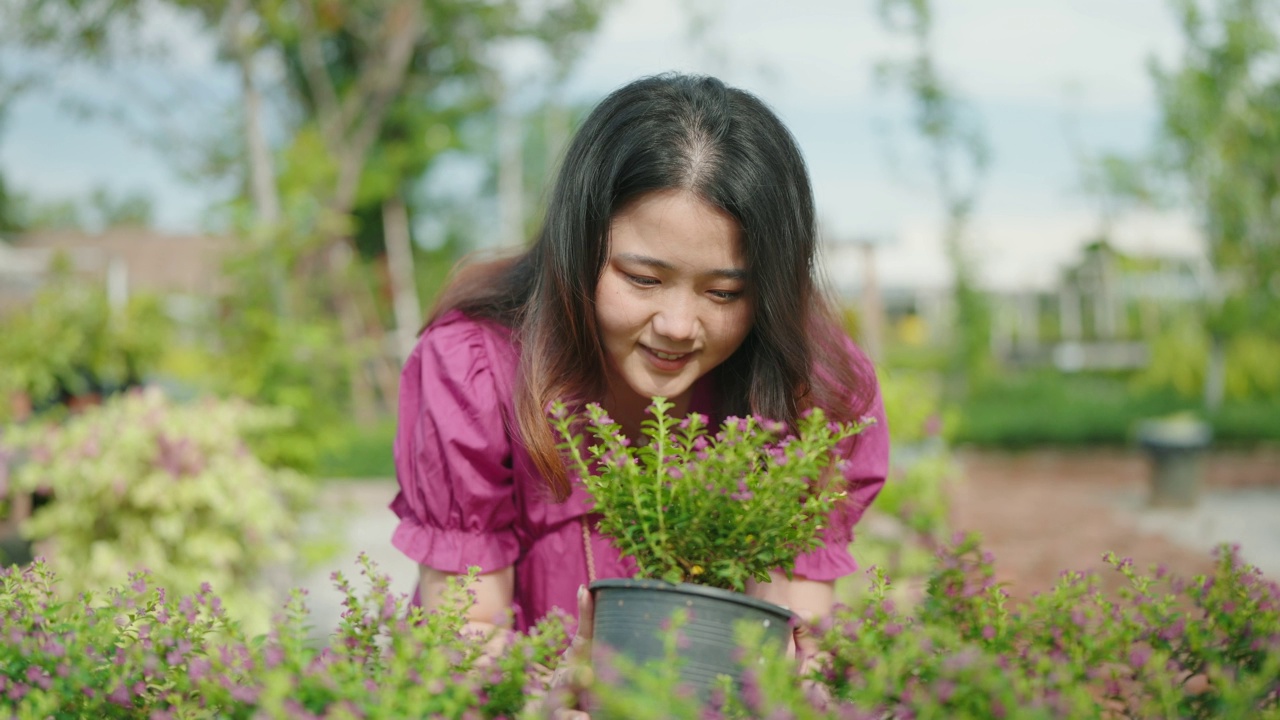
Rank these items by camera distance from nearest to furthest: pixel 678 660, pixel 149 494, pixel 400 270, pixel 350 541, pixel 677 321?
pixel 678 660 → pixel 677 321 → pixel 149 494 → pixel 350 541 → pixel 400 270

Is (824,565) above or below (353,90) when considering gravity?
below

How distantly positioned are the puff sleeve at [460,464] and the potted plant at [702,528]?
0.44 metres

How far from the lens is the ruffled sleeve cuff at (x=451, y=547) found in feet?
5.80

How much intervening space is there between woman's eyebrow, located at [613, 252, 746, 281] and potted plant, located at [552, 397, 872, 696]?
29cm

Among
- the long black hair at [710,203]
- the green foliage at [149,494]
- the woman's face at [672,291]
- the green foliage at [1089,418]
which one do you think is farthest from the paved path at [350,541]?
the green foliage at [1089,418]

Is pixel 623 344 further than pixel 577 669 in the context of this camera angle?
Yes

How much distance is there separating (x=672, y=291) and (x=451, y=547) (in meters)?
0.53

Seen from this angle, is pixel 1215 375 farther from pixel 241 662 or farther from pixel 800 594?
pixel 241 662

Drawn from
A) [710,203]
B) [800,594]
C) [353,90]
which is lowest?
[800,594]

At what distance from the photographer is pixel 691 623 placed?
1258 mm

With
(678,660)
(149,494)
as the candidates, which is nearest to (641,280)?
(678,660)

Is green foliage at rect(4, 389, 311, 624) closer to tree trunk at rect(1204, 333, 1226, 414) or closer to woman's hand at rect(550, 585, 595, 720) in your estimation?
woman's hand at rect(550, 585, 595, 720)

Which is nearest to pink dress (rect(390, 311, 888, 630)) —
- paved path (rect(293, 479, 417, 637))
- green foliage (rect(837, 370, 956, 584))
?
paved path (rect(293, 479, 417, 637))

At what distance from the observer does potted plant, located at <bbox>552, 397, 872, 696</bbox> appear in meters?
1.27
